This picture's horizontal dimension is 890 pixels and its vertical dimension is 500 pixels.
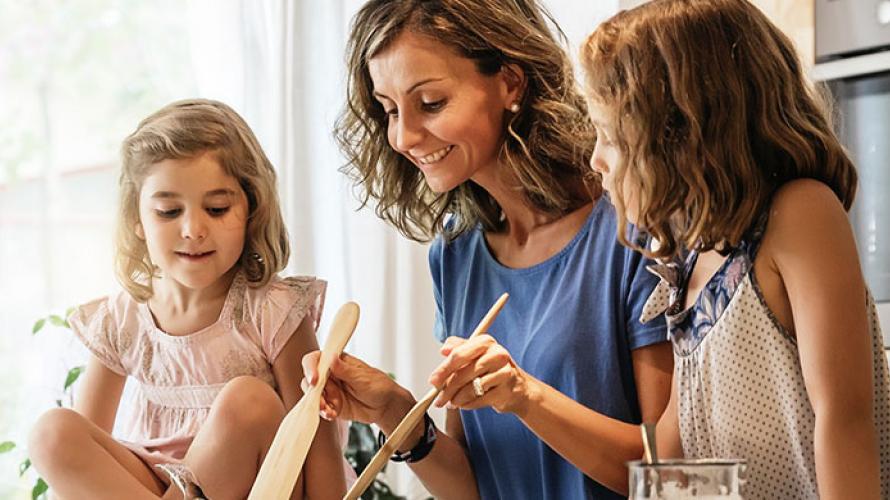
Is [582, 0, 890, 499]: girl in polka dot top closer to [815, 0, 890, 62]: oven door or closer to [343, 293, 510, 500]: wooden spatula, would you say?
[343, 293, 510, 500]: wooden spatula

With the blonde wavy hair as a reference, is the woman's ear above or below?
above

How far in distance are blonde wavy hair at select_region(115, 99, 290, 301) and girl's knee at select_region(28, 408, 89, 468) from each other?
359mm

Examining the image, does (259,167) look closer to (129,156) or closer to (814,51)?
(129,156)

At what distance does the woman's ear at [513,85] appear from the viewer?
1.52 meters

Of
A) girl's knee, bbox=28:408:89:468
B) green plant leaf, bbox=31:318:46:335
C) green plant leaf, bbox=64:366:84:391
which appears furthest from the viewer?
green plant leaf, bbox=31:318:46:335

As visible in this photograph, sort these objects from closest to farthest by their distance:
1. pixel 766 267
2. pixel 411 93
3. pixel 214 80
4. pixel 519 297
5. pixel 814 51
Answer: pixel 766 267
pixel 411 93
pixel 519 297
pixel 814 51
pixel 214 80

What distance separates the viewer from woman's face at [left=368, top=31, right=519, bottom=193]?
1.46 metres

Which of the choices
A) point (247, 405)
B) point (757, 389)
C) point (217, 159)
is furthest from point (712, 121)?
point (217, 159)

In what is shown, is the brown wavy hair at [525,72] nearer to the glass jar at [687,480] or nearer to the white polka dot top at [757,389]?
the white polka dot top at [757,389]

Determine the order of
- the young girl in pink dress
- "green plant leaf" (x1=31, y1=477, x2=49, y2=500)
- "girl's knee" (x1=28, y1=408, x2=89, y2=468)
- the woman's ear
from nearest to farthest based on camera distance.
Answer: "girl's knee" (x1=28, y1=408, x2=89, y2=468) < the woman's ear < the young girl in pink dress < "green plant leaf" (x1=31, y1=477, x2=49, y2=500)

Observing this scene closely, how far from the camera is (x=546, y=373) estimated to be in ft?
4.88

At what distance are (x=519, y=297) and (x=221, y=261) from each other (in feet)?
1.32

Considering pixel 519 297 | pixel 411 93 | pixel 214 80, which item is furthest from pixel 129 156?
pixel 214 80

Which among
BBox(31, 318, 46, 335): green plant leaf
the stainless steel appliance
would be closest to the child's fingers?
the stainless steel appliance
